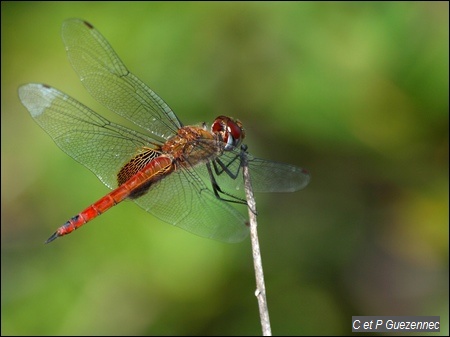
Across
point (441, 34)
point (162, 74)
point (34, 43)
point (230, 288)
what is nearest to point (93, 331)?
point (230, 288)

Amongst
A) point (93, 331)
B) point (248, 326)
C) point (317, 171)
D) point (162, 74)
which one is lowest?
point (93, 331)

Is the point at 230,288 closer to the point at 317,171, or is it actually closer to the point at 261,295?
the point at 317,171

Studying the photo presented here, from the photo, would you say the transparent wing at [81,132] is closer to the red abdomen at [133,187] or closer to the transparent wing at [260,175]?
the red abdomen at [133,187]

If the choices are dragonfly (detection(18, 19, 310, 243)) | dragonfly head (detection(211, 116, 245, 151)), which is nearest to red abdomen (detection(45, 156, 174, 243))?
dragonfly (detection(18, 19, 310, 243))

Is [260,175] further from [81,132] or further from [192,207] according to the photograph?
[81,132]

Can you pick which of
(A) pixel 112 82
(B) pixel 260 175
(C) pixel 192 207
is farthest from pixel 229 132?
(A) pixel 112 82
